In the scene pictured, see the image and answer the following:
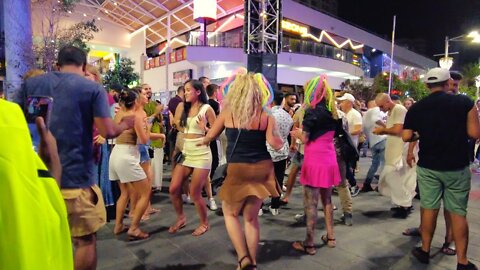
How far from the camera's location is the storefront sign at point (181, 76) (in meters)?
25.9

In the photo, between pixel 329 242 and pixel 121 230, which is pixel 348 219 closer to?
pixel 329 242

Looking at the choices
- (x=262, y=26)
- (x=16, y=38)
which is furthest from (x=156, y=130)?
(x=262, y=26)

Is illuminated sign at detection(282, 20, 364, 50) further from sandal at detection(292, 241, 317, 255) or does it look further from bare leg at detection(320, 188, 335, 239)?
sandal at detection(292, 241, 317, 255)

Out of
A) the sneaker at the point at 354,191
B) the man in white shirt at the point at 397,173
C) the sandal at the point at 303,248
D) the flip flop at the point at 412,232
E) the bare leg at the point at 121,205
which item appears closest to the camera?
the sandal at the point at 303,248

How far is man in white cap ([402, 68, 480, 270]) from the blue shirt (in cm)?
295

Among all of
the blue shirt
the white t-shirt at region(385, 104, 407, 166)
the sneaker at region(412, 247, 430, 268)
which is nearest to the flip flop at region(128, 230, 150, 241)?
the blue shirt

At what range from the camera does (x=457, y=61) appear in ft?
171

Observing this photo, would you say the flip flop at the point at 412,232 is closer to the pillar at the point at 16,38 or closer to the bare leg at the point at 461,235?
the bare leg at the point at 461,235

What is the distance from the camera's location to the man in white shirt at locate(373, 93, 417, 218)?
5.08 meters

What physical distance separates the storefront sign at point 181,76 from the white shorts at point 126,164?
70.8ft

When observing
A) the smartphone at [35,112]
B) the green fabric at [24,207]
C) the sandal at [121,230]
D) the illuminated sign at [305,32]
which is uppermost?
the illuminated sign at [305,32]

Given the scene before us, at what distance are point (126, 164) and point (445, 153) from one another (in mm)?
3313

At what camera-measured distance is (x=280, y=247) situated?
12.7ft

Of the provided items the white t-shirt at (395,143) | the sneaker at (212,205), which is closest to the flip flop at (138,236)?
the sneaker at (212,205)
